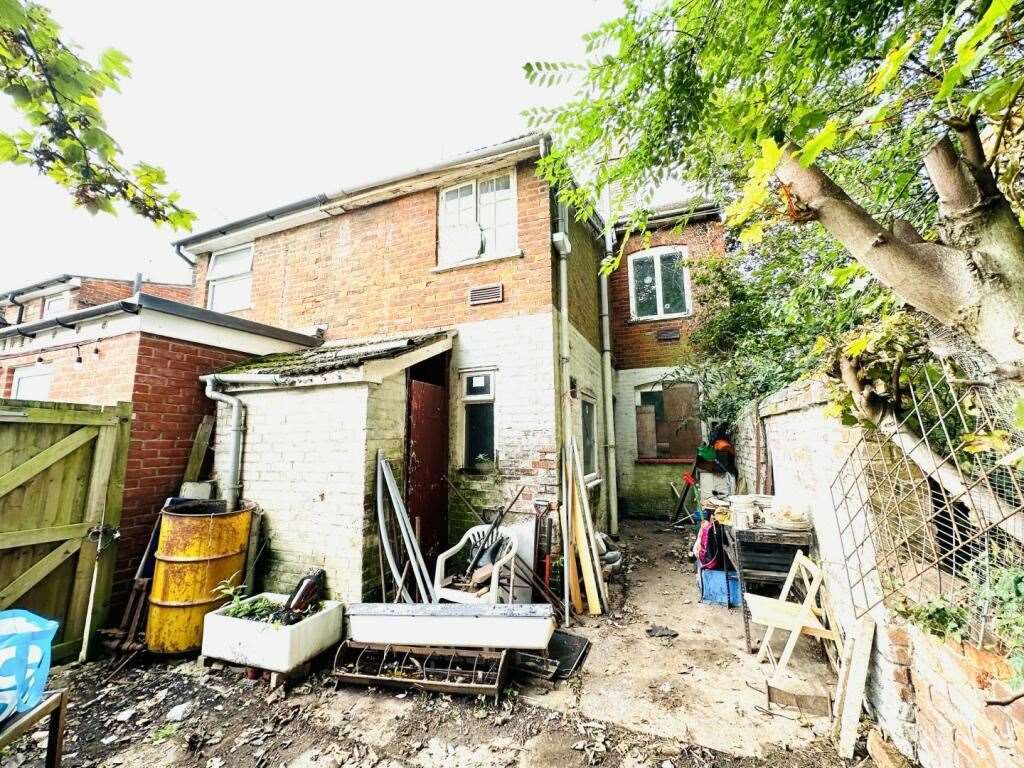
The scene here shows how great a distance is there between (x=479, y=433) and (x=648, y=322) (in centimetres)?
619

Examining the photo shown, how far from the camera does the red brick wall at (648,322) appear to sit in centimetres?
995

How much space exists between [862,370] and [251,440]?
5.99m

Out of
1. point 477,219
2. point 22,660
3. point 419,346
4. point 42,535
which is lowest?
point 22,660

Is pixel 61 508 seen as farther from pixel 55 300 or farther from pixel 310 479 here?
pixel 55 300

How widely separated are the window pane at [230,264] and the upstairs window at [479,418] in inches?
228

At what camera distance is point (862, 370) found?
2.27m

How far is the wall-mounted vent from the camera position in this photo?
6.21m

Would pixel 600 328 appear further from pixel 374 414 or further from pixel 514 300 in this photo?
pixel 374 414

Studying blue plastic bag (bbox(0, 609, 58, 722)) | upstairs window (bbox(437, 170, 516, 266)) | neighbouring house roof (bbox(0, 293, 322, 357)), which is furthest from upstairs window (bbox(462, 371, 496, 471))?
blue plastic bag (bbox(0, 609, 58, 722))

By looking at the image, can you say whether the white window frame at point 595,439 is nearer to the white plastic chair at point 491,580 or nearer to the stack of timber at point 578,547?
the stack of timber at point 578,547

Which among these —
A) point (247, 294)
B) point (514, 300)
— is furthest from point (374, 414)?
point (247, 294)

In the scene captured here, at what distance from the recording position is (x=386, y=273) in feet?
22.8

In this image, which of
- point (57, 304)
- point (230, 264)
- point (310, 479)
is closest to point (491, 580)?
point (310, 479)

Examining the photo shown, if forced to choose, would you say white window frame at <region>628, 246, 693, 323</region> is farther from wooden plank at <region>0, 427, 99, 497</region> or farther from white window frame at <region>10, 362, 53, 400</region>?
white window frame at <region>10, 362, 53, 400</region>
